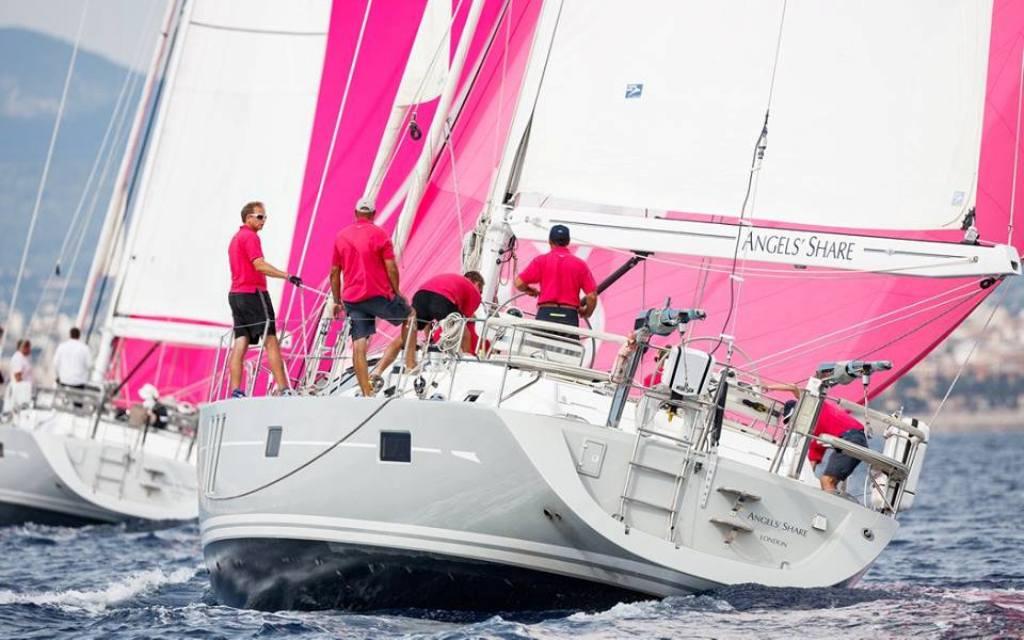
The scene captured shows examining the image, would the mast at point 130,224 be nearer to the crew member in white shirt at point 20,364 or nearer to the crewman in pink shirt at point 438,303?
the crew member in white shirt at point 20,364

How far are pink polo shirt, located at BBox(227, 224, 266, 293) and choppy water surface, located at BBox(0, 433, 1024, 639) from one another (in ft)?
6.64

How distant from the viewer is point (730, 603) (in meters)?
10.2

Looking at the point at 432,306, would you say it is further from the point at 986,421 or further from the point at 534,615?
the point at 986,421

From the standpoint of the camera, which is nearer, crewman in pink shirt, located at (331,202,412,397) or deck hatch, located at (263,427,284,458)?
deck hatch, located at (263,427,284,458)

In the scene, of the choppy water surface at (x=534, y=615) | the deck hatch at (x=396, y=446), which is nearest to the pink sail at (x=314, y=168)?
the choppy water surface at (x=534, y=615)

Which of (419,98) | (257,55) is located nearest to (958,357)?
(257,55)

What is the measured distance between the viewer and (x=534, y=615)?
10.5 meters

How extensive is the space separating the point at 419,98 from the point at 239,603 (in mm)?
3751

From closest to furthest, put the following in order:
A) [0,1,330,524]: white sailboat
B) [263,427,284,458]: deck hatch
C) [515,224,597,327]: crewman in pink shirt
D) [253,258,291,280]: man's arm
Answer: [263,427,284,458]: deck hatch < [515,224,597,327]: crewman in pink shirt < [253,258,291,280]: man's arm < [0,1,330,524]: white sailboat

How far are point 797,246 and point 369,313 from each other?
102 inches

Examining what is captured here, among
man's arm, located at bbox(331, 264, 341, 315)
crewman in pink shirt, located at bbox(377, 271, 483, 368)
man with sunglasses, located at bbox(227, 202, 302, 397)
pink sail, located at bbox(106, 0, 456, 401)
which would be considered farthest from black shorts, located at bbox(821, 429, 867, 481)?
pink sail, located at bbox(106, 0, 456, 401)

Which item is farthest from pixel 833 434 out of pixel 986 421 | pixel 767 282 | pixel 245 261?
pixel 986 421

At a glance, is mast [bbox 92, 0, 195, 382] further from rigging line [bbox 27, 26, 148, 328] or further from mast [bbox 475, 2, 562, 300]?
mast [bbox 475, 2, 562, 300]

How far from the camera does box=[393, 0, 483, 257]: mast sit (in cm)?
1268
